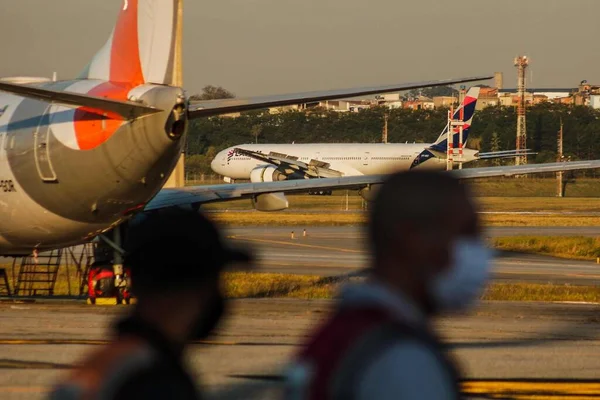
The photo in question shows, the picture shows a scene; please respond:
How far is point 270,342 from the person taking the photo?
15609mm

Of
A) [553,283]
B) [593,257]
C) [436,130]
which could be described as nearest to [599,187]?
[436,130]

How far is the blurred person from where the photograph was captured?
10.5 ft

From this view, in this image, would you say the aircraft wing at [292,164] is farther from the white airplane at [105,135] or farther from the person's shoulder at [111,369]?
the person's shoulder at [111,369]

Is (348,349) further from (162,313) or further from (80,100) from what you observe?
(80,100)

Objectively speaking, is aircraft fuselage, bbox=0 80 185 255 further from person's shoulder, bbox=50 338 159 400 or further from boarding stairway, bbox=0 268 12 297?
person's shoulder, bbox=50 338 159 400

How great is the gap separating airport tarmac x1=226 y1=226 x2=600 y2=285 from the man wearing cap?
17.4 metres

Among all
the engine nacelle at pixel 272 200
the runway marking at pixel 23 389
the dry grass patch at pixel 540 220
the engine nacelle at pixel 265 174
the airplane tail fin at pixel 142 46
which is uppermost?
the airplane tail fin at pixel 142 46

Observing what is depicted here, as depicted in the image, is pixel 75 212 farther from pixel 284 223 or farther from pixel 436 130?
pixel 436 130

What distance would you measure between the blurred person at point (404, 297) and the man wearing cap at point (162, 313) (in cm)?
44

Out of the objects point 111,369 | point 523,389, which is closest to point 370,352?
point 111,369

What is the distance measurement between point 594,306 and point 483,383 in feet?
36.1

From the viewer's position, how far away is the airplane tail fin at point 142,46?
20.6 m

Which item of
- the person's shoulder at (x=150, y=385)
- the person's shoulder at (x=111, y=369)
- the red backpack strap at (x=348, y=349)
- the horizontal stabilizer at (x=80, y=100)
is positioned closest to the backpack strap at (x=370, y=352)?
→ the red backpack strap at (x=348, y=349)

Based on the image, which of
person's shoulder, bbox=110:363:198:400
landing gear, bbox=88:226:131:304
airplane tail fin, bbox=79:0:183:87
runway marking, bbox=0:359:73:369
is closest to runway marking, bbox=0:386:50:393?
runway marking, bbox=0:359:73:369
